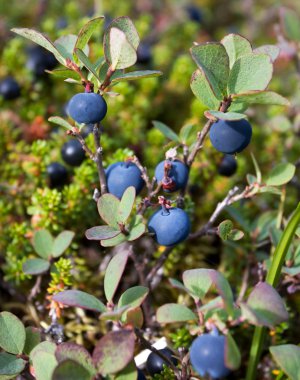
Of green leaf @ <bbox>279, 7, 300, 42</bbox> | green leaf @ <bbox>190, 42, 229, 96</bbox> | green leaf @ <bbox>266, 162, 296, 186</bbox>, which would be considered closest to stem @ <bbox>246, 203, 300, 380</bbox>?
green leaf @ <bbox>266, 162, 296, 186</bbox>

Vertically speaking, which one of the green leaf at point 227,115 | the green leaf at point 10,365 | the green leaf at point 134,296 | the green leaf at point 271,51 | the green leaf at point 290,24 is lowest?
the green leaf at point 10,365

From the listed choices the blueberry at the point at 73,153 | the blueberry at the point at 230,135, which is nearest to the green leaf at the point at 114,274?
the blueberry at the point at 230,135

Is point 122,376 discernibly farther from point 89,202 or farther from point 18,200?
point 18,200

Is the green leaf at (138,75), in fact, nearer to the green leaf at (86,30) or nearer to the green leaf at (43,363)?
the green leaf at (86,30)

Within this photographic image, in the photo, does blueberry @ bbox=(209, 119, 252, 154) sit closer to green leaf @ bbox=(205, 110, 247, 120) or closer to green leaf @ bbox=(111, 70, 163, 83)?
green leaf @ bbox=(205, 110, 247, 120)

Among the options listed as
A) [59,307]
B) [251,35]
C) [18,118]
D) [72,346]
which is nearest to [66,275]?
[59,307]

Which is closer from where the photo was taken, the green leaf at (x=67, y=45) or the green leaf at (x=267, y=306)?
the green leaf at (x=267, y=306)

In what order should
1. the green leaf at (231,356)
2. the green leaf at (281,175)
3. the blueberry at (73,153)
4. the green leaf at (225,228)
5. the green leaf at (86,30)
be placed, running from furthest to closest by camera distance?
the blueberry at (73,153)
the green leaf at (281,175)
the green leaf at (225,228)
the green leaf at (86,30)
the green leaf at (231,356)

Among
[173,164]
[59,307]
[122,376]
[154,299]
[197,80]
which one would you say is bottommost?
[154,299]
